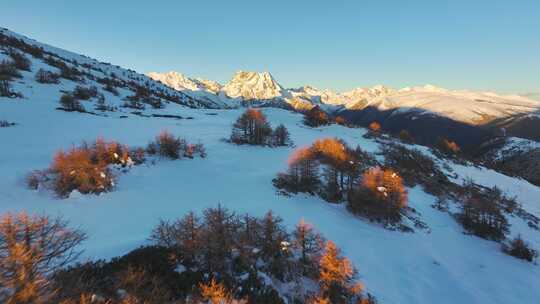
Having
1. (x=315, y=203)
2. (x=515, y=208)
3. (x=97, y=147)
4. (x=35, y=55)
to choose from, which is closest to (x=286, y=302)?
(x=315, y=203)

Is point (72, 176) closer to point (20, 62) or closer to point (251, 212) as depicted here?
point (251, 212)

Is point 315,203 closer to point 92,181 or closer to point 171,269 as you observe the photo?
point 171,269

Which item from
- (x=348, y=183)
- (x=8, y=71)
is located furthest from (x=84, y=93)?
(x=348, y=183)

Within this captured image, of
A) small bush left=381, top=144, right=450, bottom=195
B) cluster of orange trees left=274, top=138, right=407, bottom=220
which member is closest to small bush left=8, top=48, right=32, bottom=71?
cluster of orange trees left=274, top=138, right=407, bottom=220

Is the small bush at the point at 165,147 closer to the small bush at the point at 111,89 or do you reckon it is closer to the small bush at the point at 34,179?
the small bush at the point at 34,179

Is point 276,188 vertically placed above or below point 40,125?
below

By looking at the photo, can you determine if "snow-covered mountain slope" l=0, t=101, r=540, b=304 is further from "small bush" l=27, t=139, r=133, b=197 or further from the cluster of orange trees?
the cluster of orange trees

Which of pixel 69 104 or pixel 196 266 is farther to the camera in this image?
pixel 69 104
